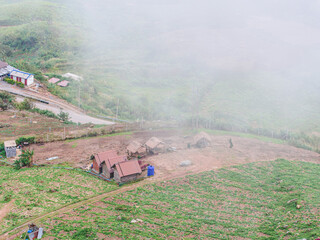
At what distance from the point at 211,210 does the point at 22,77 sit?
34475 mm

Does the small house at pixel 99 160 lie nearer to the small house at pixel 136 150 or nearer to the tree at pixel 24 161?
the small house at pixel 136 150

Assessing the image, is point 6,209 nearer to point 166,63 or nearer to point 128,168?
point 128,168

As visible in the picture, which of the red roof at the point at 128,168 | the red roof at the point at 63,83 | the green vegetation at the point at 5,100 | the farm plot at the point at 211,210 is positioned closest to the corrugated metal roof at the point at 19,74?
the red roof at the point at 63,83

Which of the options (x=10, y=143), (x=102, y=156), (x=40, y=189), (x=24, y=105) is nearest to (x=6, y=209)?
(x=40, y=189)

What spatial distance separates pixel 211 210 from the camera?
71.4 ft

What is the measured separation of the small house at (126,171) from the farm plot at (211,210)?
5.57ft

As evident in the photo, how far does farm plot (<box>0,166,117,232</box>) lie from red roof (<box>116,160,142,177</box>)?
1268mm

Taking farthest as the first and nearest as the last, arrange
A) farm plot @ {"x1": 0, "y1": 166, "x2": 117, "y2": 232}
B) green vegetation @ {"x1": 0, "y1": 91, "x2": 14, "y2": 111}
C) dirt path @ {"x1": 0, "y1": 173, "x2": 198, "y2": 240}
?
green vegetation @ {"x1": 0, "y1": 91, "x2": 14, "y2": 111} → farm plot @ {"x1": 0, "y1": 166, "x2": 117, "y2": 232} → dirt path @ {"x1": 0, "y1": 173, "x2": 198, "y2": 240}

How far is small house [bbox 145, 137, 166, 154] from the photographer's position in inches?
1225

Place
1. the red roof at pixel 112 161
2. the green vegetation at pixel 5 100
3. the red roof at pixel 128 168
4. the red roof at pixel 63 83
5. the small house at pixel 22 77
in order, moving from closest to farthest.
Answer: the red roof at pixel 128 168
the red roof at pixel 112 161
the green vegetation at pixel 5 100
the small house at pixel 22 77
the red roof at pixel 63 83

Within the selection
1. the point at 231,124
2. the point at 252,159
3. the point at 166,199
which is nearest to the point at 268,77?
the point at 231,124

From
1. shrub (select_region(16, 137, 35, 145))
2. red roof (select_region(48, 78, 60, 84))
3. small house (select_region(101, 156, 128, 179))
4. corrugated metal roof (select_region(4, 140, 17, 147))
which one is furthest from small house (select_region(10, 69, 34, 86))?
small house (select_region(101, 156, 128, 179))

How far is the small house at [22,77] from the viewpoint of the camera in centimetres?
4538

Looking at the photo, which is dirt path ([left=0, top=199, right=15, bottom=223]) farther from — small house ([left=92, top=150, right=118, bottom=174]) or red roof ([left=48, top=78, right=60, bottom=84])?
red roof ([left=48, top=78, right=60, bottom=84])
